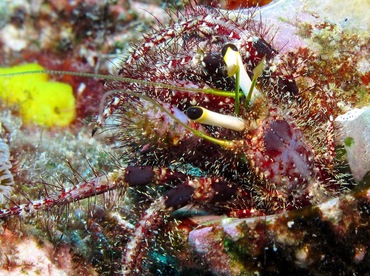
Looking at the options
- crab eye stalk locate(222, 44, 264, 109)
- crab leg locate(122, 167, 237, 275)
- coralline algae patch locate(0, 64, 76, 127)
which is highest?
crab eye stalk locate(222, 44, 264, 109)

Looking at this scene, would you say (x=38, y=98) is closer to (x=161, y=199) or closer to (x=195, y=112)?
(x=161, y=199)

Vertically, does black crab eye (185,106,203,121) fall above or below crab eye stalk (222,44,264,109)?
below

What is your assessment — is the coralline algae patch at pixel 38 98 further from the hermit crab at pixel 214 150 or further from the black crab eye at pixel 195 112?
the black crab eye at pixel 195 112

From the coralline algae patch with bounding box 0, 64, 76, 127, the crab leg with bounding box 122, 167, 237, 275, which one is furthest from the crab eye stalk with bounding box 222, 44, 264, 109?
the coralline algae patch with bounding box 0, 64, 76, 127

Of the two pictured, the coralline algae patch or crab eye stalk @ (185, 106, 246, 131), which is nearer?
crab eye stalk @ (185, 106, 246, 131)

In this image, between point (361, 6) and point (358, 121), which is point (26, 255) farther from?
point (361, 6)

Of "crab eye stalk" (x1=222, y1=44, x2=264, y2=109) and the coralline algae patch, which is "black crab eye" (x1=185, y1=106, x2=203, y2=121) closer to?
"crab eye stalk" (x1=222, y1=44, x2=264, y2=109)

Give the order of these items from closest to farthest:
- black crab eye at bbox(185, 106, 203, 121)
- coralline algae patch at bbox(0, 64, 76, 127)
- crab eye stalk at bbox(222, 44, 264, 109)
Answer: black crab eye at bbox(185, 106, 203, 121)
crab eye stalk at bbox(222, 44, 264, 109)
coralline algae patch at bbox(0, 64, 76, 127)
